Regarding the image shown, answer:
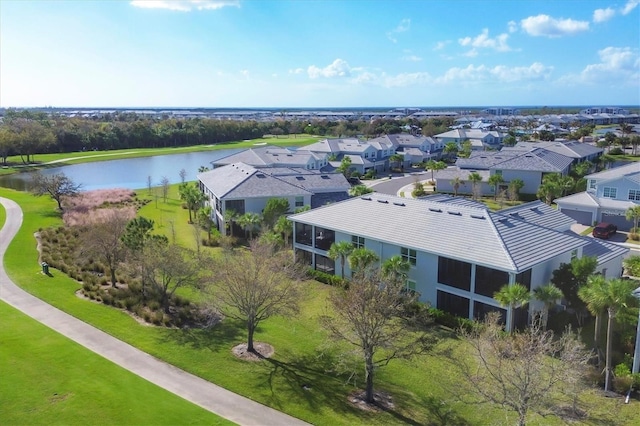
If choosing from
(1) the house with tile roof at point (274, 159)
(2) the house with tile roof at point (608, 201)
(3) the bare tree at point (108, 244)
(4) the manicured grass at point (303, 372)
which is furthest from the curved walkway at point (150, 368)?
(1) the house with tile roof at point (274, 159)

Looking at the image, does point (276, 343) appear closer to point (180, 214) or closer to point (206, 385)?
point (206, 385)

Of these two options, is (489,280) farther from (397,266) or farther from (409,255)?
Answer: (409,255)

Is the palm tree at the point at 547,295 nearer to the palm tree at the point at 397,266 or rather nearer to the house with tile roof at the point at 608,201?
the palm tree at the point at 397,266

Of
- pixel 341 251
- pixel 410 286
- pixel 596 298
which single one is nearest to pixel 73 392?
pixel 341 251

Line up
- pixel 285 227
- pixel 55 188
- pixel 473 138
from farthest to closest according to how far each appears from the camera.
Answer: pixel 473 138, pixel 55 188, pixel 285 227

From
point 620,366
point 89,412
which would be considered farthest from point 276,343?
point 620,366

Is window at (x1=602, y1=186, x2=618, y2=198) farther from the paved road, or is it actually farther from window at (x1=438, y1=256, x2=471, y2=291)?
window at (x1=438, y1=256, x2=471, y2=291)

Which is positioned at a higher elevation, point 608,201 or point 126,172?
point 608,201
